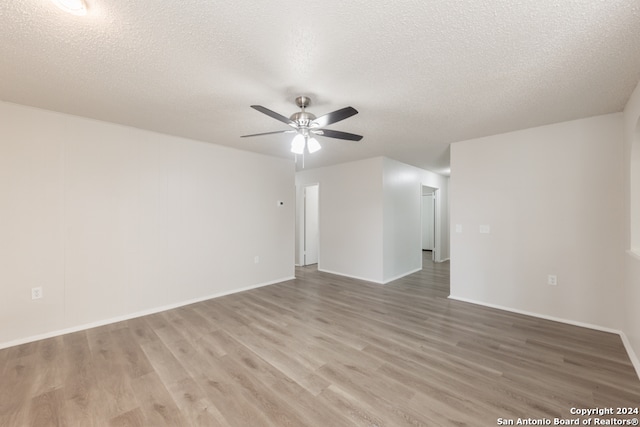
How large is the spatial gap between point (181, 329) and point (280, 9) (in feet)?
10.5

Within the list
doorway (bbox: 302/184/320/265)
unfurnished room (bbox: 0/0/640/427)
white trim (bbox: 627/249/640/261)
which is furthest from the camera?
doorway (bbox: 302/184/320/265)

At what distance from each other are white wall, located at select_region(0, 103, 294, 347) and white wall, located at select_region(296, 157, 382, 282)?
5.72ft

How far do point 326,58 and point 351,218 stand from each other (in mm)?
3697

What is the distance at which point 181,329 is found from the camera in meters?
2.93

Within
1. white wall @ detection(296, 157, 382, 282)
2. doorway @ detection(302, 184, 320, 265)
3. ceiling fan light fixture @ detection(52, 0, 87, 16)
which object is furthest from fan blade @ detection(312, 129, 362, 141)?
doorway @ detection(302, 184, 320, 265)

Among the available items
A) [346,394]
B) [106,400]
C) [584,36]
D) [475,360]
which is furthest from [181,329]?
[584,36]

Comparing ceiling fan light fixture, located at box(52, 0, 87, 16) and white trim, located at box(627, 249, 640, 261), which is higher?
ceiling fan light fixture, located at box(52, 0, 87, 16)

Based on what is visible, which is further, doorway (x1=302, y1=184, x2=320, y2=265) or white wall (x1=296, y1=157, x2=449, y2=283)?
doorway (x1=302, y1=184, x2=320, y2=265)

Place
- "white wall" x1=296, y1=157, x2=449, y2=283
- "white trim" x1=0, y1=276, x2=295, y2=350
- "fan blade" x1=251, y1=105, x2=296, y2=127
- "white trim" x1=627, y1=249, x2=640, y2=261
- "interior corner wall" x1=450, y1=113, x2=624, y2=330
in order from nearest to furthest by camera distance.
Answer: "fan blade" x1=251, y1=105, x2=296, y2=127 < "white trim" x1=627, y1=249, x2=640, y2=261 < "white trim" x1=0, y1=276, x2=295, y2=350 < "interior corner wall" x1=450, y1=113, x2=624, y2=330 < "white wall" x1=296, y1=157, x2=449, y2=283

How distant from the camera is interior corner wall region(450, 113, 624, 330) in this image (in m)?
2.84

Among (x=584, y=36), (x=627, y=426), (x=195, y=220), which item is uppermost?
(x=584, y=36)

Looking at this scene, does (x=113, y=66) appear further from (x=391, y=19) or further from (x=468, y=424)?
(x=468, y=424)

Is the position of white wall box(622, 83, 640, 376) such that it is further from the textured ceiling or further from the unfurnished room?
the textured ceiling

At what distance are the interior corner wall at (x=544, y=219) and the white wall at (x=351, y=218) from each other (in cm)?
136
